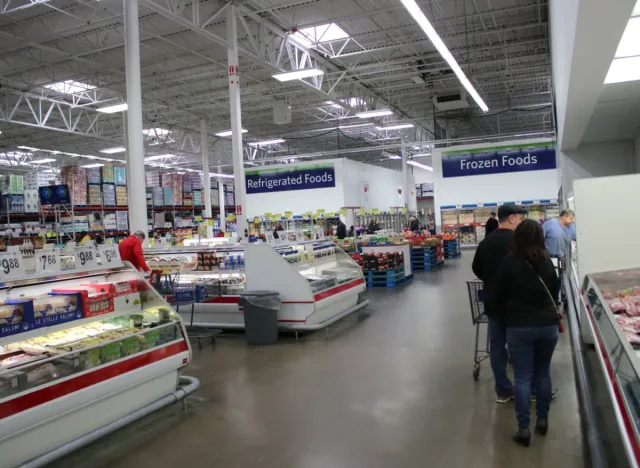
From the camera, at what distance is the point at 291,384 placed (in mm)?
5473

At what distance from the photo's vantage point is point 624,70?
6.23m

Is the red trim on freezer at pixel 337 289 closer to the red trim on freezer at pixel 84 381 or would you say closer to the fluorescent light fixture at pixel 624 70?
the red trim on freezer at pixel 84 381

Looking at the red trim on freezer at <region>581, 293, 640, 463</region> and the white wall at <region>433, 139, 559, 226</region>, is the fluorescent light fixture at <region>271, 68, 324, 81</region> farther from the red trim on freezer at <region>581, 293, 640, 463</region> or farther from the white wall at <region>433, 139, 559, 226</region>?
the white wall at <region>433, 139, 559, 226</region>

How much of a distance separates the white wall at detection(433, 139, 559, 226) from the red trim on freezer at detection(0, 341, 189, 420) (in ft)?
62.4

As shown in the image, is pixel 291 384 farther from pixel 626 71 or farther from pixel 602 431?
pixel 626 71

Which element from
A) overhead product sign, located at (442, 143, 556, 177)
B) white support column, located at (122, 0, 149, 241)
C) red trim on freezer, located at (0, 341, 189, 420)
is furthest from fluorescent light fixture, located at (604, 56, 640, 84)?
overhead product sign, located at (442, 143, 556, 177)

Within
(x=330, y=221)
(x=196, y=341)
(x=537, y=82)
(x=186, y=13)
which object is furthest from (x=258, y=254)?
(x=537, y=82)

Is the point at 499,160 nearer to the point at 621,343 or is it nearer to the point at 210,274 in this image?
the point at 210,274

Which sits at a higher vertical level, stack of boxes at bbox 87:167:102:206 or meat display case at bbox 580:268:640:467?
stack of boxes at bbox 87:167:102:206

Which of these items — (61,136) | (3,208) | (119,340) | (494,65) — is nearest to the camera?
(119,340)

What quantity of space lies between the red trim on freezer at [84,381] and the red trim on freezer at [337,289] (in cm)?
317

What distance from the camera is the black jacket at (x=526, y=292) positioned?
3593 millimetres

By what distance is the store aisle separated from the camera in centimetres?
374

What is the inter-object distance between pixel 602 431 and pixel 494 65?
50.6ft
